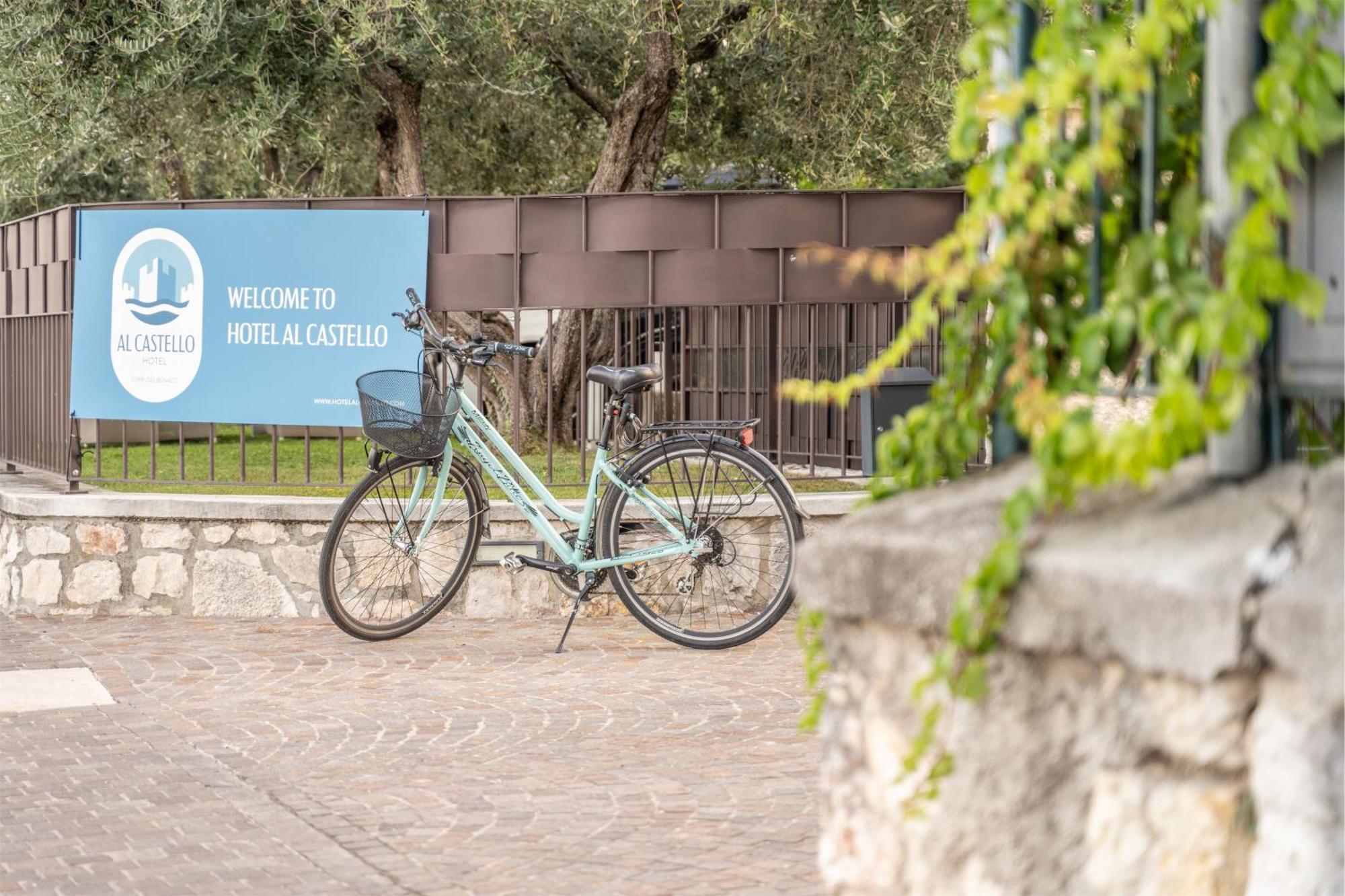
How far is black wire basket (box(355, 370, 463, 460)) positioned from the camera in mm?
6770

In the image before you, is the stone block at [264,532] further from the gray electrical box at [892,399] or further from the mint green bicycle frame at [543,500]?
the gray electrical box at [892,399]

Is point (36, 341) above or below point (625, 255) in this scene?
below

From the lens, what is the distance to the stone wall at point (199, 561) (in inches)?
311

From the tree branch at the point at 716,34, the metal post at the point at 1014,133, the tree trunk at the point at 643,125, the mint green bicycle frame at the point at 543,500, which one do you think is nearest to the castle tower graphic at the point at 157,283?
the mint green bicycle frame at the point at 543,500

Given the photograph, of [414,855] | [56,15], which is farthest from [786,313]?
[414,855]

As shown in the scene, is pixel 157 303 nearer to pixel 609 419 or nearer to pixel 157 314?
pixel 157 314

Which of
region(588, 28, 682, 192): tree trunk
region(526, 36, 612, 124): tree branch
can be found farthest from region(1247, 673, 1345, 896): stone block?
region(526, 36, 612, 124): tree branch

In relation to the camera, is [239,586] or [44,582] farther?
[44,582]

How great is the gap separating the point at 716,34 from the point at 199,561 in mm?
5503

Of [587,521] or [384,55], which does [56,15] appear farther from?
[587,521]

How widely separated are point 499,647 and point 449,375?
45.6 inches

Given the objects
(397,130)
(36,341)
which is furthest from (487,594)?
(397,130)

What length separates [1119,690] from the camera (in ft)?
6.97

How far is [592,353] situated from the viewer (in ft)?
38.2
